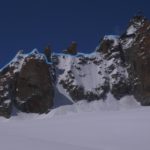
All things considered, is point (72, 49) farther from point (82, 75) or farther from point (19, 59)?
point (19, 59)

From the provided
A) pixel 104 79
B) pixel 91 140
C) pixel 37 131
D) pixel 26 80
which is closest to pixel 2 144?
pixel 91 140

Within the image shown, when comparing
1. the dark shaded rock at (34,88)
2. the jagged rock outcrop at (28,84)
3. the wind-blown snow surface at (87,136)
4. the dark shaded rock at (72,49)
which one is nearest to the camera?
the wind-blown snow surface at (87,136)

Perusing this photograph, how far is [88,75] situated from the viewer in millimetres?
85062

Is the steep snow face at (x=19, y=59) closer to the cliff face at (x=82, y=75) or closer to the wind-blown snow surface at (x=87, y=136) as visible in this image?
the cliff face at (x=82, y=75)

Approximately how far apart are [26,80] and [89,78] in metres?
15.3

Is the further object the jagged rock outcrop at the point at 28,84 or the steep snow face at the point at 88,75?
the steep snow face at the point at 88,75

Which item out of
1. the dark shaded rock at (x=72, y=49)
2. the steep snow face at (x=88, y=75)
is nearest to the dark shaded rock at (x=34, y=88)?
the steep snow face at (x=88, y=75)

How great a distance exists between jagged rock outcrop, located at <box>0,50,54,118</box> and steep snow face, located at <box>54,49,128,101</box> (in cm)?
412

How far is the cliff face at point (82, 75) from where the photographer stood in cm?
7531

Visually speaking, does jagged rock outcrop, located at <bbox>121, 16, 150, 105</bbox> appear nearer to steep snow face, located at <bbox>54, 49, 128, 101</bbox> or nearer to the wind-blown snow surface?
steep snow face, located at <bbox>54, 49, 128, 101</bbox>

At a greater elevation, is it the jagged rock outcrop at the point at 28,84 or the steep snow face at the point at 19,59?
the steep snow face at the point at 19,59

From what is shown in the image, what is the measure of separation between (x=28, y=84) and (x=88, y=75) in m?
15.4

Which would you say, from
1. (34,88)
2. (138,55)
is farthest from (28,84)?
(138,55)

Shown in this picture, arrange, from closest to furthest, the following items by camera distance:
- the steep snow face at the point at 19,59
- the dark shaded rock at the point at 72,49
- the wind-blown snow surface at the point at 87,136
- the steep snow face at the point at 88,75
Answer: the wind-blown snow surface at the point at 87,136 < the steep snow face at the point at 19,59 < the steep snow face at the point at 88,75 < the dark shaded rock at the point at 72,49
